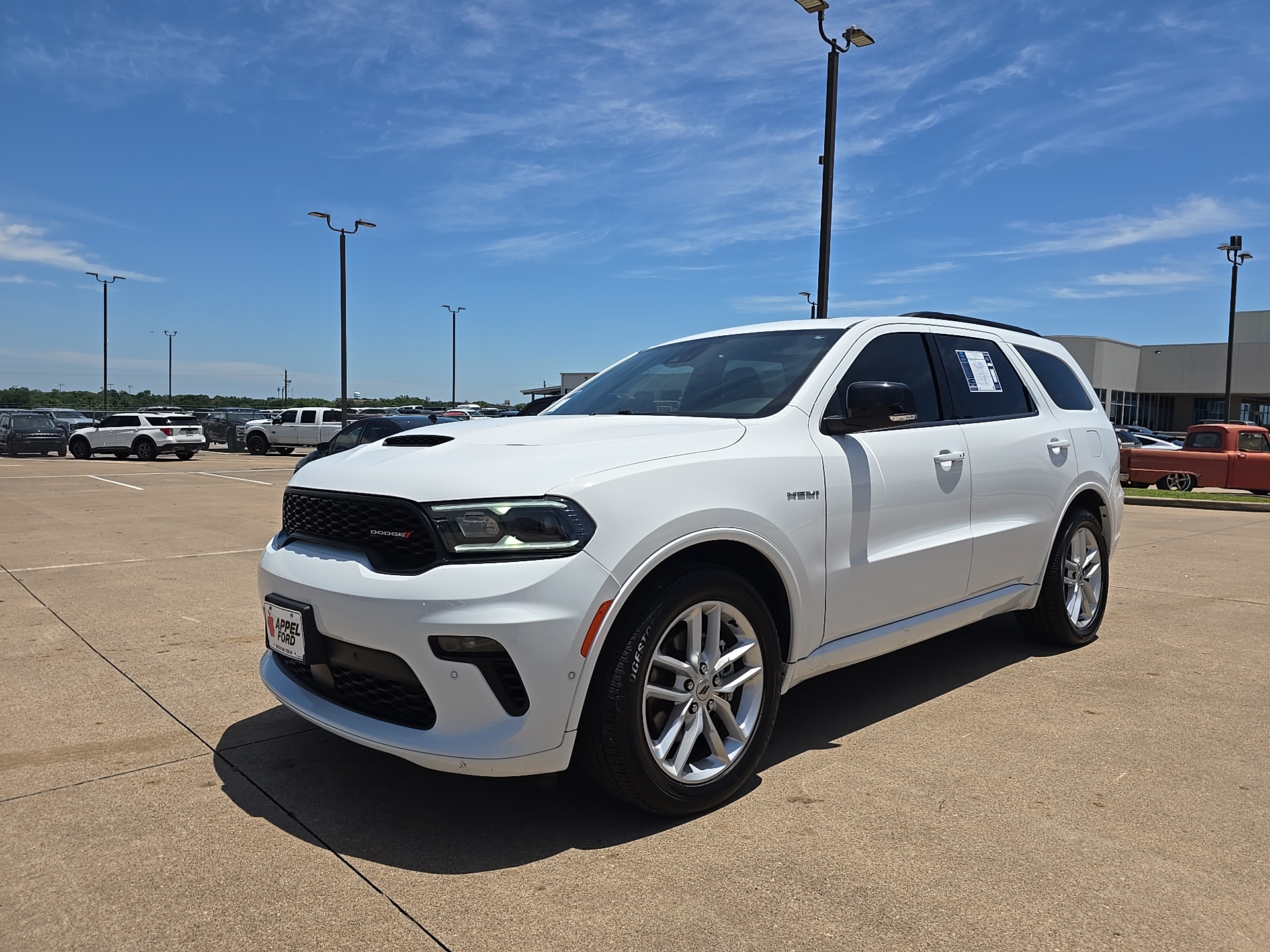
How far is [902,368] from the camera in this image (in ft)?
14.1

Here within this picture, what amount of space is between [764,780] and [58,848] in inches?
91.3

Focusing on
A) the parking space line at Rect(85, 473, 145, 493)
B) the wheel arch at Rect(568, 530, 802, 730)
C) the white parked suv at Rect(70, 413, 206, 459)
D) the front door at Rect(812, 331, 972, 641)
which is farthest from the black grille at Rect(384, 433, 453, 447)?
the white parked suv at Rect(70, 413, 206, 459)

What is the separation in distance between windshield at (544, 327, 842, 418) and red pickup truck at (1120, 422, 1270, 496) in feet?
58.6

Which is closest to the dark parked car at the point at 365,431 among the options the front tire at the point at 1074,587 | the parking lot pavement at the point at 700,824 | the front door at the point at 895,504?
the parking lot pavement at the point at 700,824

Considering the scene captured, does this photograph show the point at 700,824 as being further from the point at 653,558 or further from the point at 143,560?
the point at 143,560

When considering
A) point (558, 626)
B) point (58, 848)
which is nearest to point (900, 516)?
point (558, 626)

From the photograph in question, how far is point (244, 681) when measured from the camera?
471 cm

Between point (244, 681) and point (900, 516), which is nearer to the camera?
point (900, 516)

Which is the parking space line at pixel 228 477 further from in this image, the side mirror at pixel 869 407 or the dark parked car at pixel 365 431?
the side mirror at pixel 869 407

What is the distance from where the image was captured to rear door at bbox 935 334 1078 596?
446 centimetres

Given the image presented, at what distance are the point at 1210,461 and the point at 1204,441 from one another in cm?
65

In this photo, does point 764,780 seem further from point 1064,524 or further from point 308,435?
point 308,435

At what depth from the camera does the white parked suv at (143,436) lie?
29.2 m

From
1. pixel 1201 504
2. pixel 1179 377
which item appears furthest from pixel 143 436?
pixel 1179 377
